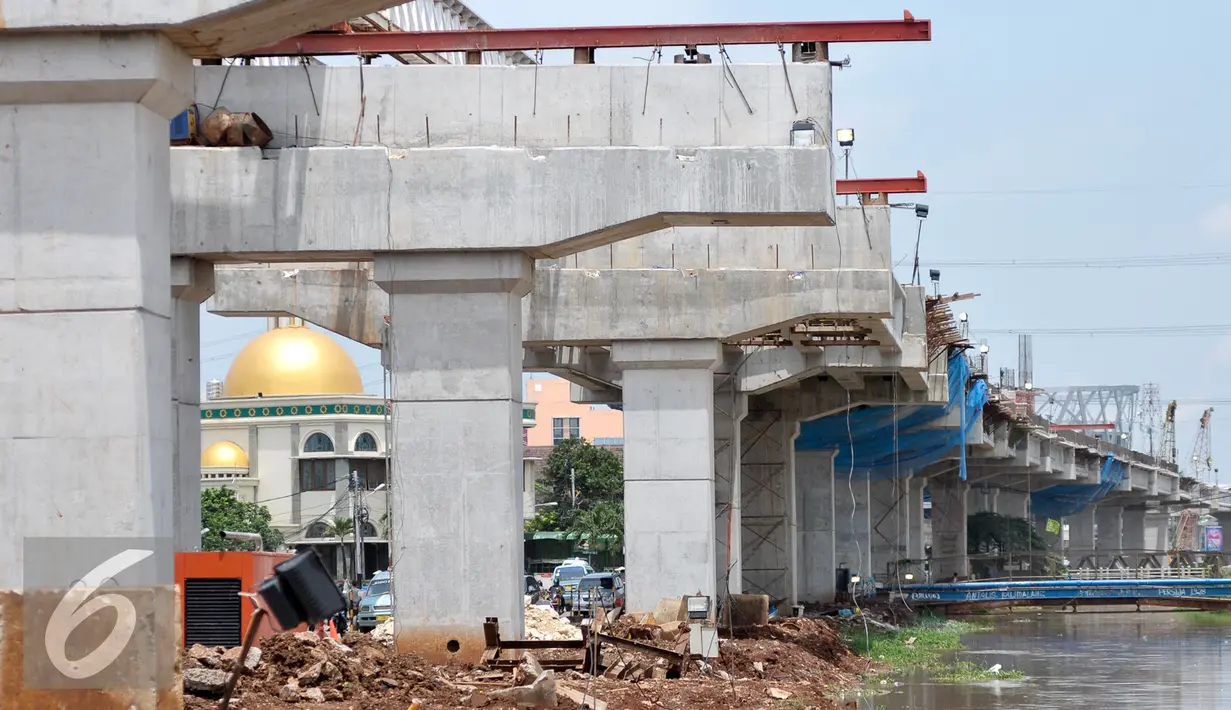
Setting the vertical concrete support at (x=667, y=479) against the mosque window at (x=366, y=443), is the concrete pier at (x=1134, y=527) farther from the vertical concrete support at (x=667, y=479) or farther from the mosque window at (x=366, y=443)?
the vertical concrete support at (x=667, y=479)

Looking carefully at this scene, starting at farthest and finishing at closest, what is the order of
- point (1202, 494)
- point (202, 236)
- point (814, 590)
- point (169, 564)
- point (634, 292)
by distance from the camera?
point (1202, 494) → point (814, 590) → point (634, 292) → point (202, 236) → point (169, 564)

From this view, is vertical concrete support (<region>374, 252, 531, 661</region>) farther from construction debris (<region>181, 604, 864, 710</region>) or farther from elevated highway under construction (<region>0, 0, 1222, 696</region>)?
construction debris (<region>181, 604, 864, 710</region>)

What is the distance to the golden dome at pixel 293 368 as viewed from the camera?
294 feet

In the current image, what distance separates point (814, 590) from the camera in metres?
52.9

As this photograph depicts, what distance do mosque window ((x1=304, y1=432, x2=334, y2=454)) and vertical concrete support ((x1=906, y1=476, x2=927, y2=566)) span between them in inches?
1095

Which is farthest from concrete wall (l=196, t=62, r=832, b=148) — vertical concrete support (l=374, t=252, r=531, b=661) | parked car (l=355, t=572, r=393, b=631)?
parked car (l=355, t=572, r=393, b=631)

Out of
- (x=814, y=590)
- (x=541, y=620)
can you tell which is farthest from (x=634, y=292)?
(x=814, y=590)

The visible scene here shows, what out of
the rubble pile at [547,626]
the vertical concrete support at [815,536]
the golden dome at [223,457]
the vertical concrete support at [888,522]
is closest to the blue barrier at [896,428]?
the vertical concrete support at [815,536]

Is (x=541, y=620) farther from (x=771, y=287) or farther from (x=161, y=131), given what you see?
(x=161, y=131)

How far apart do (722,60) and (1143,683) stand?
13.0m

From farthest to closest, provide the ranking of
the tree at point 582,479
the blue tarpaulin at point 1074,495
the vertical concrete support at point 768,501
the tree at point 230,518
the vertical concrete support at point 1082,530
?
the vertical concrete support at point 1082,530 → the blue tarpaulin at point 1074,495 → the tree at point 582,479 → the tree at point 230,518 → the vertical concrete support at point 768,501

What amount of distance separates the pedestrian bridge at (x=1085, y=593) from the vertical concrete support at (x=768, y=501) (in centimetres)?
1172

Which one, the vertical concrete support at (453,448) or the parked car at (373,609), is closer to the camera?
the vertical concrete support at (453,448)

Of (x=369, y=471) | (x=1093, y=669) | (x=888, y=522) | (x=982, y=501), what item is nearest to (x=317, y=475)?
(x=369, y=471)
